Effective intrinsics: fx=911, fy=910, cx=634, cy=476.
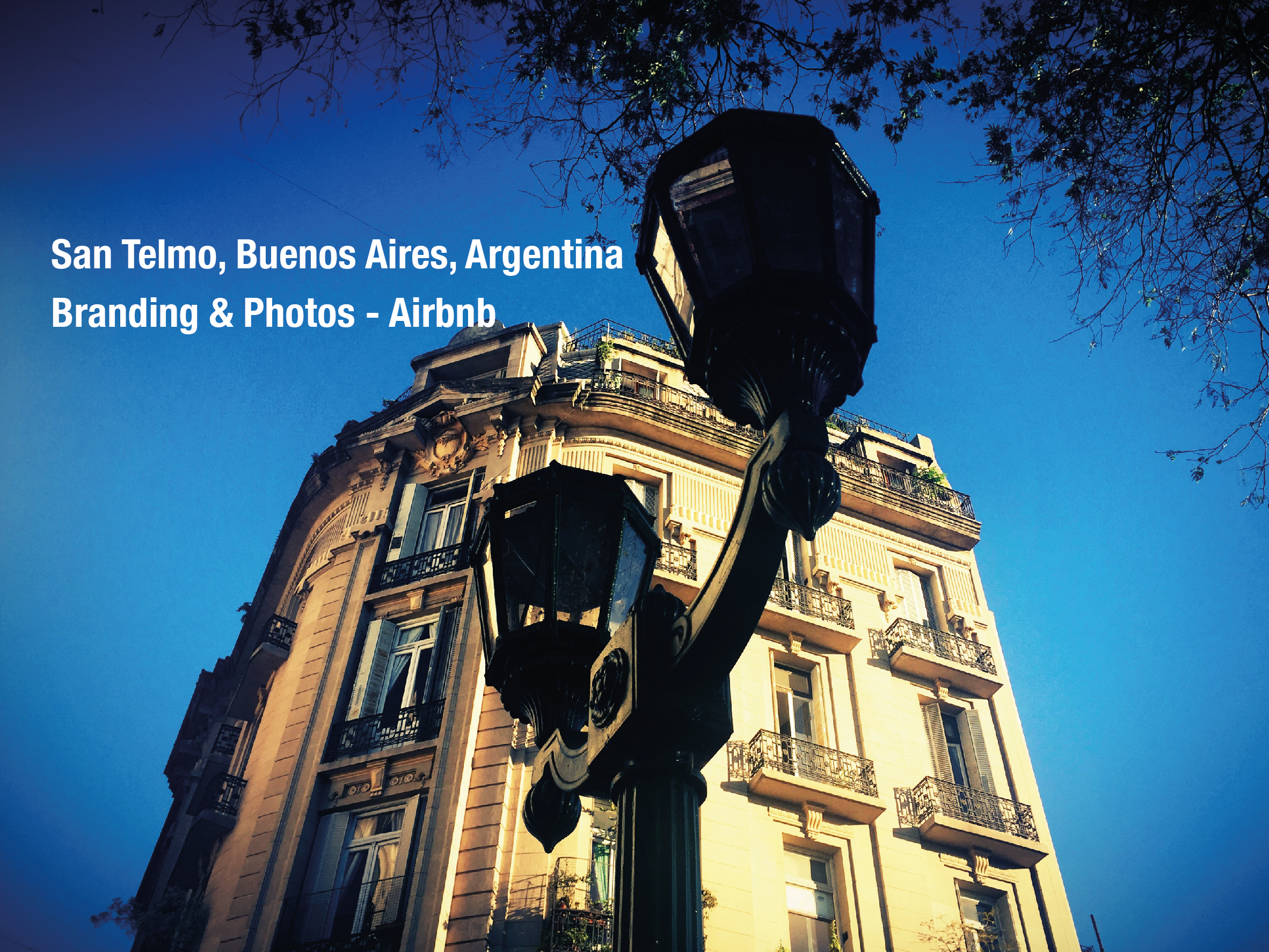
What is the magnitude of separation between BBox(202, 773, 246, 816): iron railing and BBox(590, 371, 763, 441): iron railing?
988 centimetres

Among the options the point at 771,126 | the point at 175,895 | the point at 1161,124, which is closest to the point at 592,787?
the point at 771,126

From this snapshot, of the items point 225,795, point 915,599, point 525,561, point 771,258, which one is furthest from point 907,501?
point 771,258

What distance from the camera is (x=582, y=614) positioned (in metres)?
3.34

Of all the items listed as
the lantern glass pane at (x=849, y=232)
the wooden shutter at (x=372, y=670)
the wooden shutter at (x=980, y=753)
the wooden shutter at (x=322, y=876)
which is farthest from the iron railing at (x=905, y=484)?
the lantern glass pane at (x=849, y=232)

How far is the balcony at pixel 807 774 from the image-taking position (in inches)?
586

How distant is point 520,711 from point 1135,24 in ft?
17.3

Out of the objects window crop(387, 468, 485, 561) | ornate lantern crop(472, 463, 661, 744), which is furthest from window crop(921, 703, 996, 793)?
ornate lantern crop(472, 463, 661, 744)

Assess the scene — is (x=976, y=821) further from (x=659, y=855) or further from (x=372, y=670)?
(x=659, y=855)

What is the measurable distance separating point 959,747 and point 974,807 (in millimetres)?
1499

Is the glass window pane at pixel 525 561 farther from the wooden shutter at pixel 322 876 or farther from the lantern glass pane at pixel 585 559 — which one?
the wooden shutter at pixel 322 876

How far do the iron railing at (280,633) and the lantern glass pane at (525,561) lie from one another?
1613cm

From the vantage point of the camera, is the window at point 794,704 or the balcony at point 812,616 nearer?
the window at point 794,704

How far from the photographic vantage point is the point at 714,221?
9.36 ft

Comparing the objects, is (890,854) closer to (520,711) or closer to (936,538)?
(936,538)
